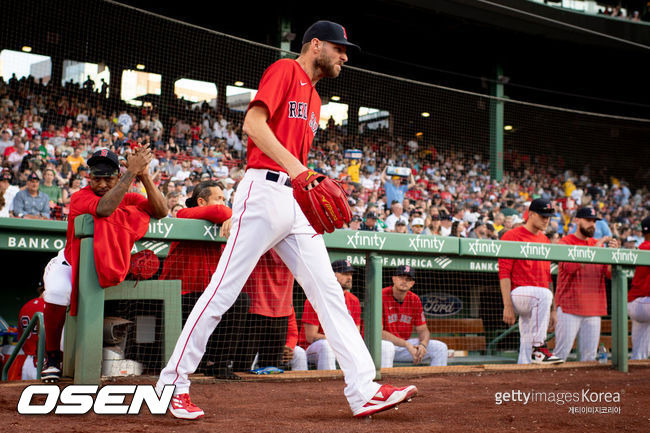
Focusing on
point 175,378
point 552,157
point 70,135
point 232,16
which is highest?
point 232,16

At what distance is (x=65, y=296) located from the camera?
141 inches

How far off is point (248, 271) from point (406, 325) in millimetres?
2840

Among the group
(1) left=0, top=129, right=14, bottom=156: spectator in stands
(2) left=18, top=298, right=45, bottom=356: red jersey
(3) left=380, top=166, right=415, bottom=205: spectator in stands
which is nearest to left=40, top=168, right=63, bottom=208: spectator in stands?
(1) left=0, top=129, right=14, bottom=156: spectator in stands

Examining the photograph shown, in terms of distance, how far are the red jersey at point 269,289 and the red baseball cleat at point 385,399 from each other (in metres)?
1.53

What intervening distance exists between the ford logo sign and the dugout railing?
127cm

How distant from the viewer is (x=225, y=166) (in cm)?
1120

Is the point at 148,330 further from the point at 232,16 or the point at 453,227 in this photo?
the point at 232,16

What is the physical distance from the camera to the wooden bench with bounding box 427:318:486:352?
690 centimetres

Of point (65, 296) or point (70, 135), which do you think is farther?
point (70, 135)

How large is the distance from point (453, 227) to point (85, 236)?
6.51 meters

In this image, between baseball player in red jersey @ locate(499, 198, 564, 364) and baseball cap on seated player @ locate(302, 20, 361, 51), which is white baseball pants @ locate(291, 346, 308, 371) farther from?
baseball cap on seated player @ locate(302, 20, 361, 51)

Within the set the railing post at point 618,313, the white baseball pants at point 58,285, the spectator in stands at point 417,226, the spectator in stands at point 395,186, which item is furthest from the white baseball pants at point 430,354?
the spectator in stands at point 395,186

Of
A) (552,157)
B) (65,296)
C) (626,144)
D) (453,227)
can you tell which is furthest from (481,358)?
(626,144)

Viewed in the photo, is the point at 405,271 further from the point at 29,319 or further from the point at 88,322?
the point at 29,319
